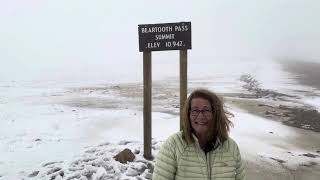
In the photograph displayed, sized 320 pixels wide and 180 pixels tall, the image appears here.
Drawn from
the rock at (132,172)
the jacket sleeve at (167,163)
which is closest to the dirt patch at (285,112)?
the rock at (132,172)

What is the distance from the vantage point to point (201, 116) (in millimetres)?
3045

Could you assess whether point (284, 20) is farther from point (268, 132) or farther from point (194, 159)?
point (194, 159)

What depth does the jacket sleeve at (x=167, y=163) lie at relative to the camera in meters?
3.04

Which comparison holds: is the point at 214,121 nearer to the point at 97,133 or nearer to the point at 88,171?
the point at 88,171

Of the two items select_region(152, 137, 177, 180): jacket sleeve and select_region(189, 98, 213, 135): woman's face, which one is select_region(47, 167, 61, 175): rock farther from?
select_region(189, 98, 213, 135): woman's face

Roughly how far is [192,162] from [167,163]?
0.51 ft

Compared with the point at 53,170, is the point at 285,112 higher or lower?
higher

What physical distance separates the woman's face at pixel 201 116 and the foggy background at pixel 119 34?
32456 mm

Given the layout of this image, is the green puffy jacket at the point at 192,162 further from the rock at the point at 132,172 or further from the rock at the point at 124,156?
the rock at the point at 124,156

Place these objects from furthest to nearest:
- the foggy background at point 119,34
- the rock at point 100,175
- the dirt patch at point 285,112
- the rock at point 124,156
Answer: the foggy background at point 119,34
the dirt patch at point 285,112
the rock at point 124,156
the rock at point 100,175

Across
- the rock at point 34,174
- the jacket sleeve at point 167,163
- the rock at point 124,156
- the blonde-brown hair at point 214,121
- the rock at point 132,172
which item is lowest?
the rock at point 34,174

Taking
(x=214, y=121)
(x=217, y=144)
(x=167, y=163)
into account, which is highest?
(x=214, y=121)

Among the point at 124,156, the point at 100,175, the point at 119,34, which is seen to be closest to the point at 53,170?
the point at 100,175

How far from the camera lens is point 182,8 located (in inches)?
2928
